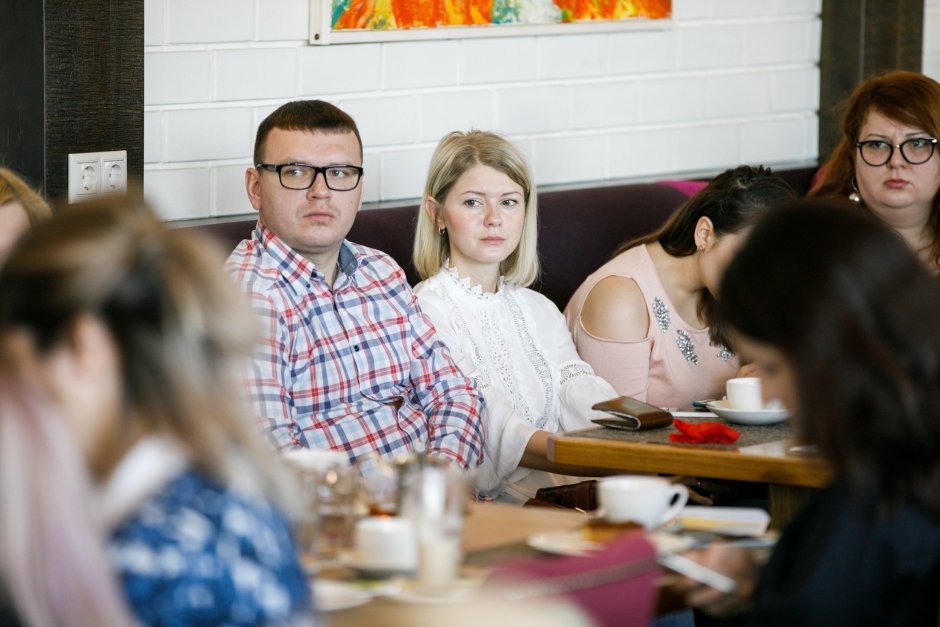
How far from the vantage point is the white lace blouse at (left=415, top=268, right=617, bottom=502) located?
10.6ft

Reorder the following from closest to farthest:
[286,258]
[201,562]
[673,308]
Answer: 1. [201,562]
2. [286,258]
3. [673,308]

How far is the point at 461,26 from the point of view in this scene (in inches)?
160

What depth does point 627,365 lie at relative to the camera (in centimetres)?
344

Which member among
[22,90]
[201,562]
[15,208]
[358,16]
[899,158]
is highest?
[358,16]

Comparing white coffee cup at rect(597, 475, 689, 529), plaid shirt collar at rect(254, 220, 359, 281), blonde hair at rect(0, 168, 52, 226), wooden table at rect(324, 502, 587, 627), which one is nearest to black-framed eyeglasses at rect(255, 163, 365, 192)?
plaid shirt collar at rect(254, 220, 359, 281)

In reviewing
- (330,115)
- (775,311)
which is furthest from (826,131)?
(775,311)

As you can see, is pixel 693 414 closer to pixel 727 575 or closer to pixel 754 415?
pixel 754 415

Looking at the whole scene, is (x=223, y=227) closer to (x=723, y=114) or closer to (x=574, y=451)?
(x=574, y=451)

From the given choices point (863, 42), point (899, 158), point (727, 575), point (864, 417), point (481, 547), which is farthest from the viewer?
point (863, 42)

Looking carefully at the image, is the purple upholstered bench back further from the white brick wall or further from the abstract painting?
the abstract painting

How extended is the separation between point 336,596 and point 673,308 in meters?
1.88

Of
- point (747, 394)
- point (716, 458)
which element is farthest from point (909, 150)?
point (716, 458)

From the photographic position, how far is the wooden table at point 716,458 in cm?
241

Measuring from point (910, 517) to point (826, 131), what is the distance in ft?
12.8
